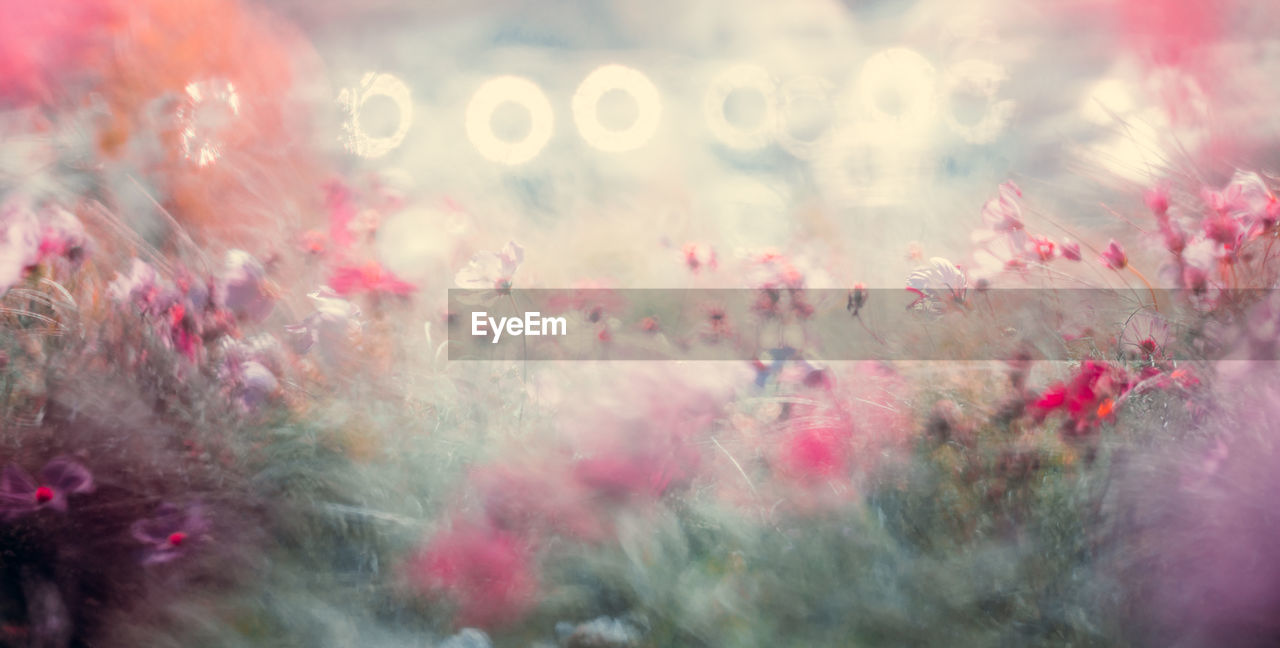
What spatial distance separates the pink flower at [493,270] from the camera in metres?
1.61

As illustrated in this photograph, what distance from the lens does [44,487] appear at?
1.61 metres

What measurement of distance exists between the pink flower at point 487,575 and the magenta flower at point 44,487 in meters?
A: 0.68

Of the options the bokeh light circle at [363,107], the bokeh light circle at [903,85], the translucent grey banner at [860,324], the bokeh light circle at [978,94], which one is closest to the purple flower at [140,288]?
the bokeh light circle at [363,107]

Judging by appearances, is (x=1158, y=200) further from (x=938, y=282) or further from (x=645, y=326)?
(x=645, y=326)

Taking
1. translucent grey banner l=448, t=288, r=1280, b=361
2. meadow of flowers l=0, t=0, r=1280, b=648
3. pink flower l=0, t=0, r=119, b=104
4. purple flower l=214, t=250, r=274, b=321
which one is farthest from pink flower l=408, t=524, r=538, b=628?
pink flower l=0, t=0, r=119, b=104

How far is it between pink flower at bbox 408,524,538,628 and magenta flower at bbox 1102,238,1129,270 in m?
1.18

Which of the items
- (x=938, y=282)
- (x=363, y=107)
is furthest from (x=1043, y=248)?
(x=363, y=107)

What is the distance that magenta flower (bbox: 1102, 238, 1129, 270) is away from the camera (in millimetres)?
1594

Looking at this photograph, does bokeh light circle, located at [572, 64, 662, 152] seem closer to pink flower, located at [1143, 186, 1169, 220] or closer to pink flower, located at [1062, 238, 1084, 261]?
pink flower, located at [1062, 238, 1084, 261]

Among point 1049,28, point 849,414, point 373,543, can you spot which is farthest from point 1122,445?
point 373,543

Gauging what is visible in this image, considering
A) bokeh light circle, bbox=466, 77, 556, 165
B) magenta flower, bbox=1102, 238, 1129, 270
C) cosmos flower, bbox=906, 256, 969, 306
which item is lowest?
cosmos flower, bbox=906, 256, 969, 306

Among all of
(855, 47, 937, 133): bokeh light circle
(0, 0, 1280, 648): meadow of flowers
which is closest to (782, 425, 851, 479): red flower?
(0, 0, 1280, 648): meadow of flowers

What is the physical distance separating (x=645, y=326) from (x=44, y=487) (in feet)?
3.73

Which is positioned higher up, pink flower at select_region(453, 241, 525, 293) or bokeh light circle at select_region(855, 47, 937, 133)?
bokeh light circle at select_region(855, 47, 937, 133)
